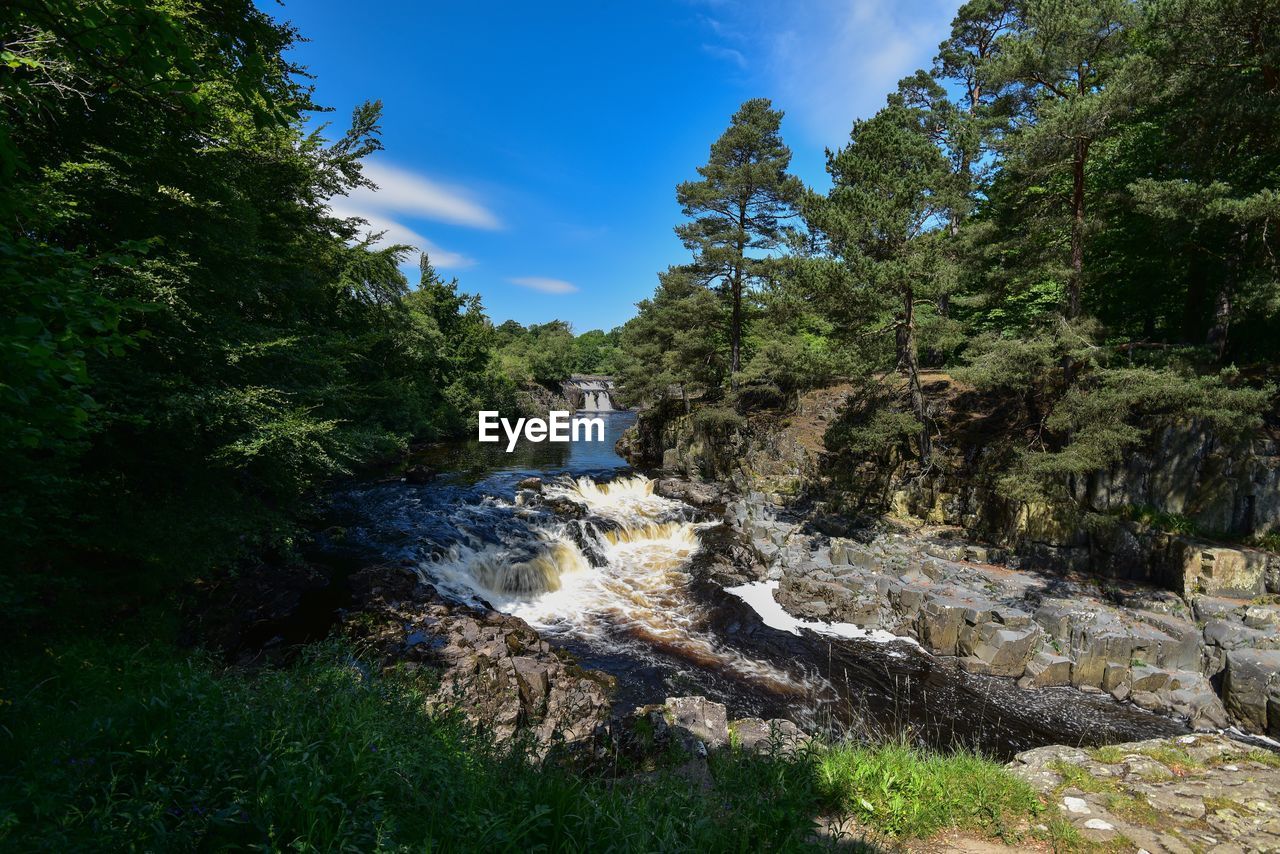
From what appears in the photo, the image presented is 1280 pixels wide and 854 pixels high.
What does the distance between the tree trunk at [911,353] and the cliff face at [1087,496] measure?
923mm

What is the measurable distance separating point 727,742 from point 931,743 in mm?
4037

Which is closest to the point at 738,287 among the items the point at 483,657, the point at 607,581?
the point at 607,581

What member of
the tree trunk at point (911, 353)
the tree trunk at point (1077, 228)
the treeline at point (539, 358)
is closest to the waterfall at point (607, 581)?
the tree trunk at point (911, 353)

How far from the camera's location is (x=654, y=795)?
3.59 m

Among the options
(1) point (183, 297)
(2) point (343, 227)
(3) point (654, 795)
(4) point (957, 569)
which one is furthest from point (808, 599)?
(2) point (343, 227)

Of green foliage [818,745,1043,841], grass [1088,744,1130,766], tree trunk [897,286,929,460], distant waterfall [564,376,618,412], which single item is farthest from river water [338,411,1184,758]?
distant waterfall [564,376,618,412]

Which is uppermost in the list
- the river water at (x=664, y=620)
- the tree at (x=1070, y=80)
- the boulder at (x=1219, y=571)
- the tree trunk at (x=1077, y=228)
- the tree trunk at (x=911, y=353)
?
the tree at (x=1070, y=80)

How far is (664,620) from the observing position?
39.0 ft

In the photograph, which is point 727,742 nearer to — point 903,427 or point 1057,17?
point 903,427

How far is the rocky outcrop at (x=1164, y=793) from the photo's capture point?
14.1 ft

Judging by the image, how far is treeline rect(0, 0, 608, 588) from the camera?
3340 millimetres

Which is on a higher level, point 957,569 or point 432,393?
point 432,393

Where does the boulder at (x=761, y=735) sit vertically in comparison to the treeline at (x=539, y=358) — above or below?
below

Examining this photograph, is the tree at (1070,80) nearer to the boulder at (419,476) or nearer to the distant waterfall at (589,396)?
the boulder at (419,476)
